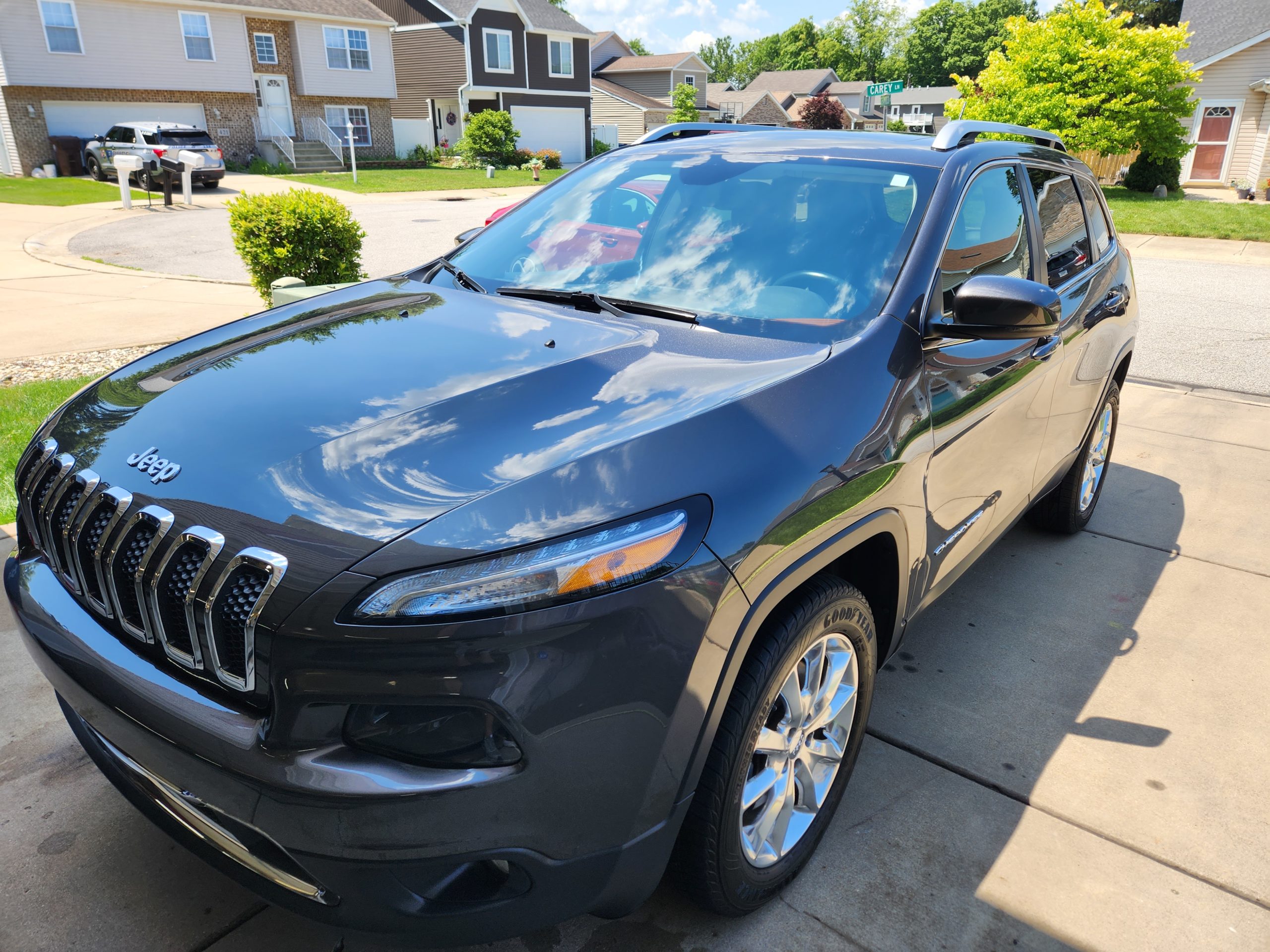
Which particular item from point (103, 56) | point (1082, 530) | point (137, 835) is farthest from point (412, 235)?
point (103, 56)

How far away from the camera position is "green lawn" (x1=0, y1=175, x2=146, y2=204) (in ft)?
67.3

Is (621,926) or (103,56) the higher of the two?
(103,56)

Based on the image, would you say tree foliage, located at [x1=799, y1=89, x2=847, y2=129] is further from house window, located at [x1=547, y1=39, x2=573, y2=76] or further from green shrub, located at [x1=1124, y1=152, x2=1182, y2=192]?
green shrub, located at [x1=1124, y1=152, x2=1182, y2=192]

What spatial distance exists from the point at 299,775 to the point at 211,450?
2.46 ft

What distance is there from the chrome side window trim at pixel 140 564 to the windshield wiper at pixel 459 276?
1378 millimetres

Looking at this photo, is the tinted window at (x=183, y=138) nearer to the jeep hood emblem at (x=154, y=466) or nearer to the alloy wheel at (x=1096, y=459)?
the alloy wheel at (x=1096, y=459)

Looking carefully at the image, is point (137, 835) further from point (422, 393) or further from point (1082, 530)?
point (1082, 530)

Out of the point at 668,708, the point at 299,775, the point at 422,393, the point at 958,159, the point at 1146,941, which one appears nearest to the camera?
the point at 299,775

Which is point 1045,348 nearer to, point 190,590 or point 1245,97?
point 190,590

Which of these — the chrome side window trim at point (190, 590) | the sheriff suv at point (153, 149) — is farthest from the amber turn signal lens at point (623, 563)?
the sheriff suv at point (153, 149)

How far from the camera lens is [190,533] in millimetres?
1728

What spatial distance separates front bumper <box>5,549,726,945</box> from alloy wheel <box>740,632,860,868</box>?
0.38m

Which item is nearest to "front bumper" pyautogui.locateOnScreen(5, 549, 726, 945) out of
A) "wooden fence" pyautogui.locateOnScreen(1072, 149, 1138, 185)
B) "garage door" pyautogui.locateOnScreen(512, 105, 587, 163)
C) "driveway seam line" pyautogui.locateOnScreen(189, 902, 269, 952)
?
"driveway seam line" pyautogui.locateOnScreen(189, 902, 269, 952)

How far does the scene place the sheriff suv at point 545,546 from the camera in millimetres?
1555
